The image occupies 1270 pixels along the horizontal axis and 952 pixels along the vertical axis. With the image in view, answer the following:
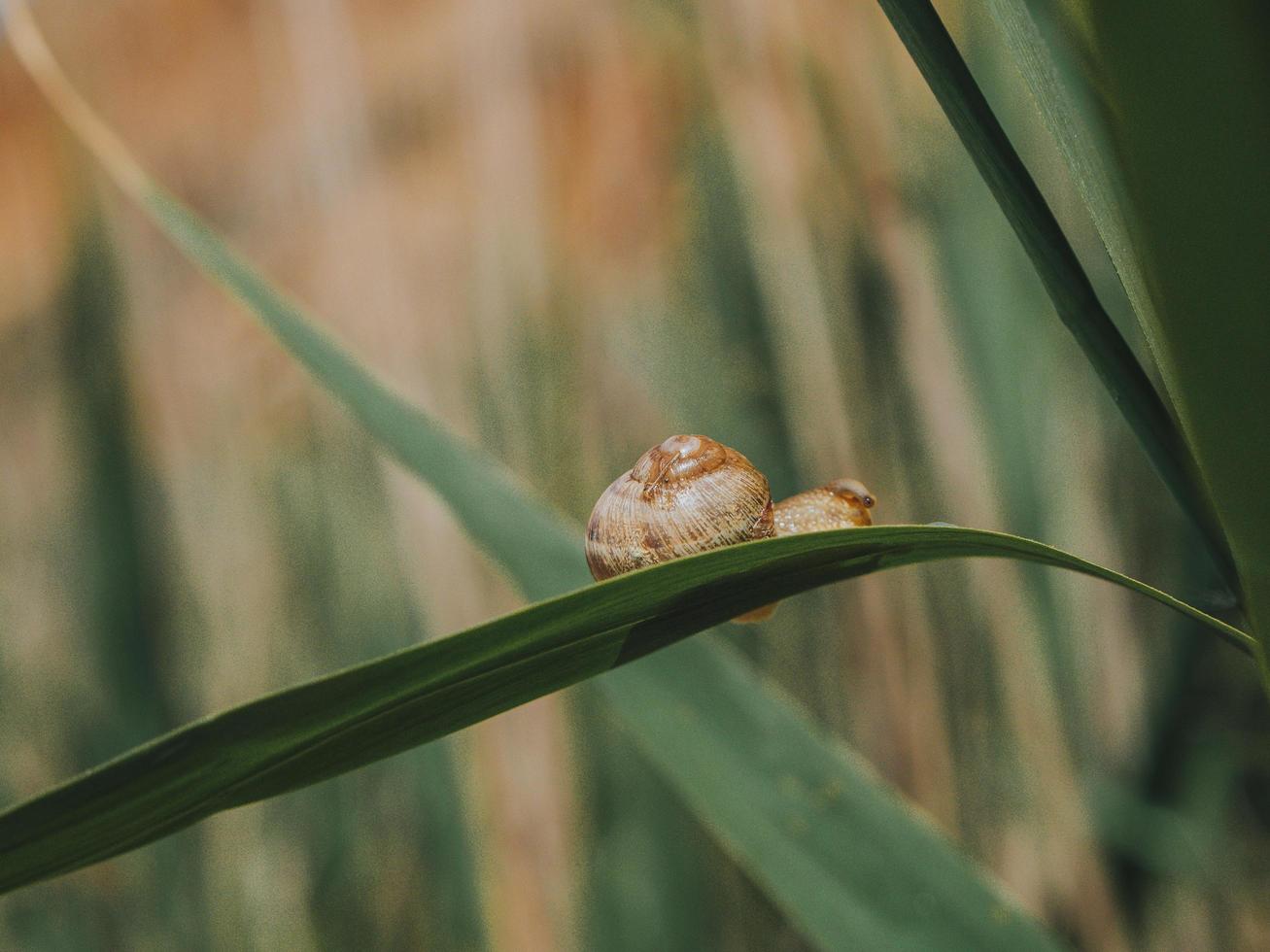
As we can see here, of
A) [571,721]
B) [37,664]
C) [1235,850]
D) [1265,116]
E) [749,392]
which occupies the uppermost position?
[37,664]

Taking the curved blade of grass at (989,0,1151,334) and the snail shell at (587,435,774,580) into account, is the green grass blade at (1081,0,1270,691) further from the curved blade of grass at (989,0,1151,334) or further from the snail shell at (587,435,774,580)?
the snail shell at (587,435,774,580)

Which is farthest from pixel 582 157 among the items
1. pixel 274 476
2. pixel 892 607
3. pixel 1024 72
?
pixel 1024 72

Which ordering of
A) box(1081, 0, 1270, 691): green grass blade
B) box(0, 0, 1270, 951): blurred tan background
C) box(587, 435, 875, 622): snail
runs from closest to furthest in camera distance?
1. box(1081, 0, 1270, 691): green grass blade
2. box(587, 435, 875, 622): snail
3. box(0, 0, 1270, 951): blurred tan background

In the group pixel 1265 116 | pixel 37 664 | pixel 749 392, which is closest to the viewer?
pixel 1265 116

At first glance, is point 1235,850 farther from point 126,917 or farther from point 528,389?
point 126,917

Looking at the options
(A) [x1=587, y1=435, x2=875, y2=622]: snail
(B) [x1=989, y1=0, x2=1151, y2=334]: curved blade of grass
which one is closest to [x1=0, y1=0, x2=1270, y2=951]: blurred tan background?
(A) [x1=587, y1=435, x2=875, y2=622]: snail

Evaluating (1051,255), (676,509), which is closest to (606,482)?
(676,509)
